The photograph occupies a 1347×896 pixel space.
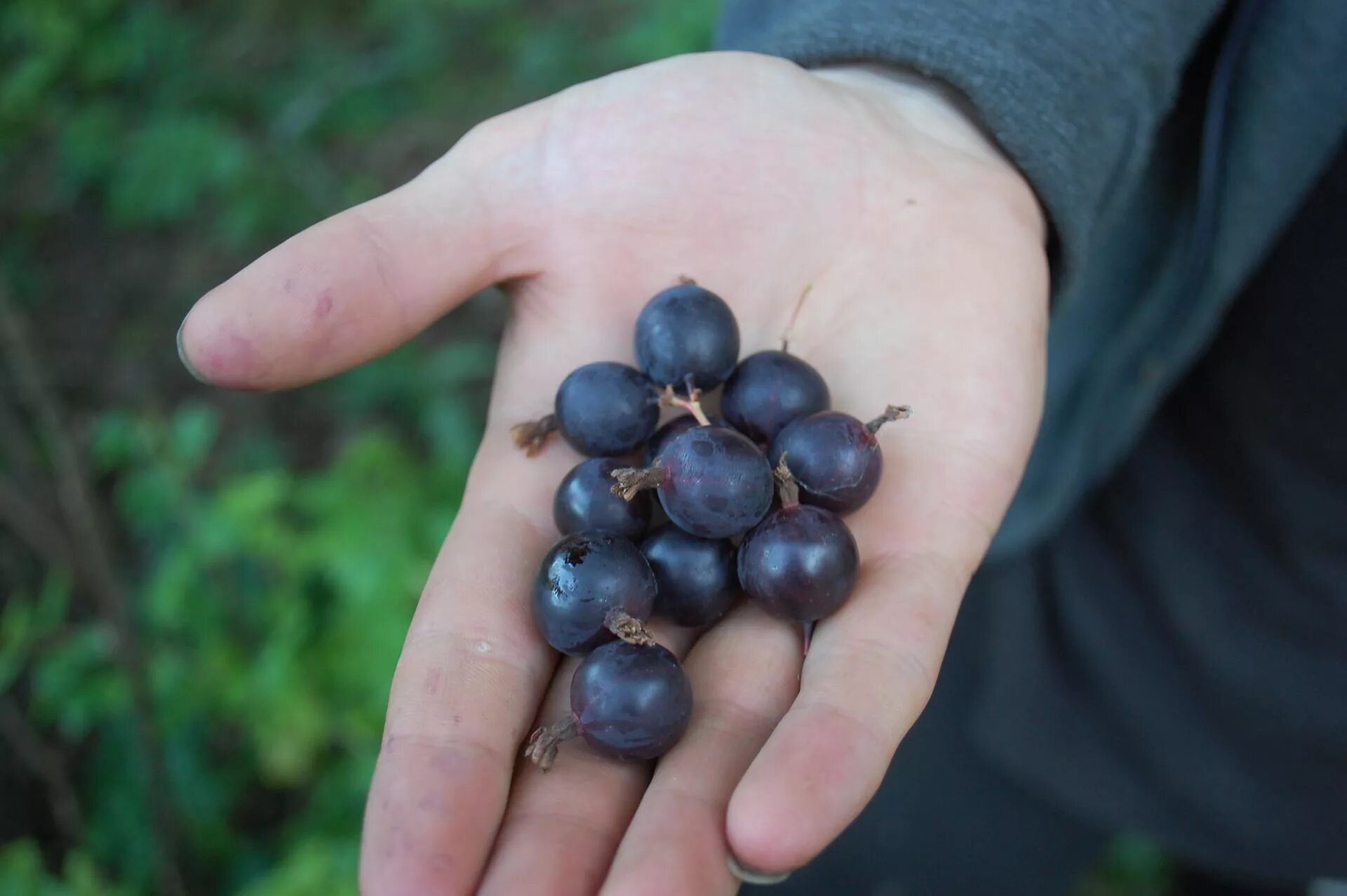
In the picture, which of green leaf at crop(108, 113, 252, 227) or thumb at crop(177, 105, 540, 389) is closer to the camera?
thumb at crop(177, 105, 540, 389)

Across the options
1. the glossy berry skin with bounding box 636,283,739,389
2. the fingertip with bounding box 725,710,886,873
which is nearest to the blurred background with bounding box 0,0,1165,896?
the glossy berry skin with bounding box 636,283,739,389

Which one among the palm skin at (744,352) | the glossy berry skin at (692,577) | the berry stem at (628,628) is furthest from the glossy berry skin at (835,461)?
the berry stem at (628,628)

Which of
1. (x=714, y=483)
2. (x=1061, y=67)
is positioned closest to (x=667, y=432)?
(x=714, y=483)

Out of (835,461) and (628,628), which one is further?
(835,461)

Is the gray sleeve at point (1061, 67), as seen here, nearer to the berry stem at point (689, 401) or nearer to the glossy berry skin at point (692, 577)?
the berry stem at point (689, 401)

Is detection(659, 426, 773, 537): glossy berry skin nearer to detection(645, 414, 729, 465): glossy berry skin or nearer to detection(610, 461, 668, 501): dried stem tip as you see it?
detection(610, 461, 668, 501): dried stem tip

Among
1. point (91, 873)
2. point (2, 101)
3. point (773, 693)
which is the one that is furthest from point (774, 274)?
point (2, 101)

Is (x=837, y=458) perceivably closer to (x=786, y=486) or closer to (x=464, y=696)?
(x=786, y=486)
